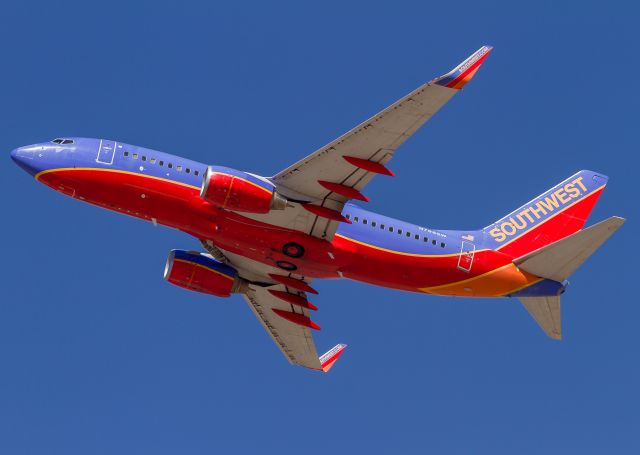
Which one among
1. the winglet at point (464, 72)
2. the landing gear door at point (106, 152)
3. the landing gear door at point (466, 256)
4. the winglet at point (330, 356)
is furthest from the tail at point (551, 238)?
the landing gear door at point (106, 152)

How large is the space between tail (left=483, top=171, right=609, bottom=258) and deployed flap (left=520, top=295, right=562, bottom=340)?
9.68 feet

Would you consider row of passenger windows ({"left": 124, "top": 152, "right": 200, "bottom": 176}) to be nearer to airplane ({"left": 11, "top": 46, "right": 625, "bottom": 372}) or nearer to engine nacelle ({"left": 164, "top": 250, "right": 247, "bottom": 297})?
airplane ({"left": 11, "top": 46, "right": 625, "bottom": 372})

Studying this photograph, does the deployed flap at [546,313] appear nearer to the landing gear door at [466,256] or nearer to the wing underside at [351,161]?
the landing gear door at [466,256]

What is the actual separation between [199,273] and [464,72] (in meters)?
23.5

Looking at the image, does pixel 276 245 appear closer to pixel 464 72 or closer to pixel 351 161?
pixel 351 161

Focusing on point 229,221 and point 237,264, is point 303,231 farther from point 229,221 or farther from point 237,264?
point 237,264

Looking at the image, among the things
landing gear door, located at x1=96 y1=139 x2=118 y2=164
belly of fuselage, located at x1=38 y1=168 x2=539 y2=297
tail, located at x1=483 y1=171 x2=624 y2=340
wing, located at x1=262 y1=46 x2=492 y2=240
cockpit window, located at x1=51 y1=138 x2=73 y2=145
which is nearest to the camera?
wing, located at x1=262 y1=46 x2=492 y2=240

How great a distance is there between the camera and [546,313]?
65062 mm

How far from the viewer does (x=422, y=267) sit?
62562 mm

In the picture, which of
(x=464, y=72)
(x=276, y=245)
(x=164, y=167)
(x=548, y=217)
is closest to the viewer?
(x=464, y=72)

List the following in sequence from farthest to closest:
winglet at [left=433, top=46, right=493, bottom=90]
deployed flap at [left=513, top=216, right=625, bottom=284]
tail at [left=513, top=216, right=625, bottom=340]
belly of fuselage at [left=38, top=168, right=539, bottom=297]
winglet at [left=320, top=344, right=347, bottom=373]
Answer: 1. winglet at [left=320, top=344, right=347, bottom=373]
2. belly of fuselage at [left=38, top=168, right=539, bottom=297]
3. tail at [left=513, top=216, right=625, bottom=340]
4. deployed flap at [left=513, top=216, right=625, bottom=284]
5. winglet at [left=433, top=46, right=493, bottom=90]

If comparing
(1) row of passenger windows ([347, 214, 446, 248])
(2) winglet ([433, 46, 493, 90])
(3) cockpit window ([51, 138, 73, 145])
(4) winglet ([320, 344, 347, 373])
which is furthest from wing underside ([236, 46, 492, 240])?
(4) winglet ([320, 344, 347, 373])

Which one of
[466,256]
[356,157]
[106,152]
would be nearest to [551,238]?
[466,256]

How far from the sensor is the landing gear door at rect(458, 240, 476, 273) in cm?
6309
